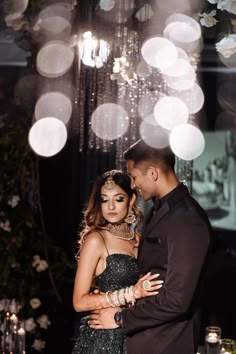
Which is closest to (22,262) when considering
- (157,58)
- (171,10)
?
(157,58)

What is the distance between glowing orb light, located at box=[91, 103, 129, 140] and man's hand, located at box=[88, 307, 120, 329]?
5.32ft

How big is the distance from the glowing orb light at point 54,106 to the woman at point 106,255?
1.88m

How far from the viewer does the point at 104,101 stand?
4.61 meters

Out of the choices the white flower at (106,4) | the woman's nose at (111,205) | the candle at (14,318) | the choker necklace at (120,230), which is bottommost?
the candle at (14,318)

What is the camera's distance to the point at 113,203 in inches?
138

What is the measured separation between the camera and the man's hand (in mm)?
3352

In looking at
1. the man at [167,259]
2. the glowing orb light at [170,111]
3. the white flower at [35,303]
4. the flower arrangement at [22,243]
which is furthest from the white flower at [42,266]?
the man at [167,259]

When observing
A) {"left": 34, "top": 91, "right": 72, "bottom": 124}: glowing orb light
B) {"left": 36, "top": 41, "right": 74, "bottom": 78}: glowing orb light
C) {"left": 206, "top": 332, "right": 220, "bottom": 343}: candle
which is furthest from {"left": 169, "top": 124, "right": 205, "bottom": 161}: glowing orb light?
{"left": 206, "top": 332, "right": 220, "bottom": 343}: candle

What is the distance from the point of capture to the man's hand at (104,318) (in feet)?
11.0

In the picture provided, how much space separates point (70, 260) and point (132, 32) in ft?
6.57

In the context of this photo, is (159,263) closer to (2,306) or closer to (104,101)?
(104,101)

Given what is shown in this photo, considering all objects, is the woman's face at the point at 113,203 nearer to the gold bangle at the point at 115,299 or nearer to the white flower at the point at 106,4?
the gold bangle at the point at 115,299

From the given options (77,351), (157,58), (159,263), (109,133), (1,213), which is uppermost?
(157,58)

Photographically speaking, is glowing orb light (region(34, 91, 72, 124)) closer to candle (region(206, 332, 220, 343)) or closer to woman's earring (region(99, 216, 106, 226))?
woman's earring (region(99, 216, 106, 226))
